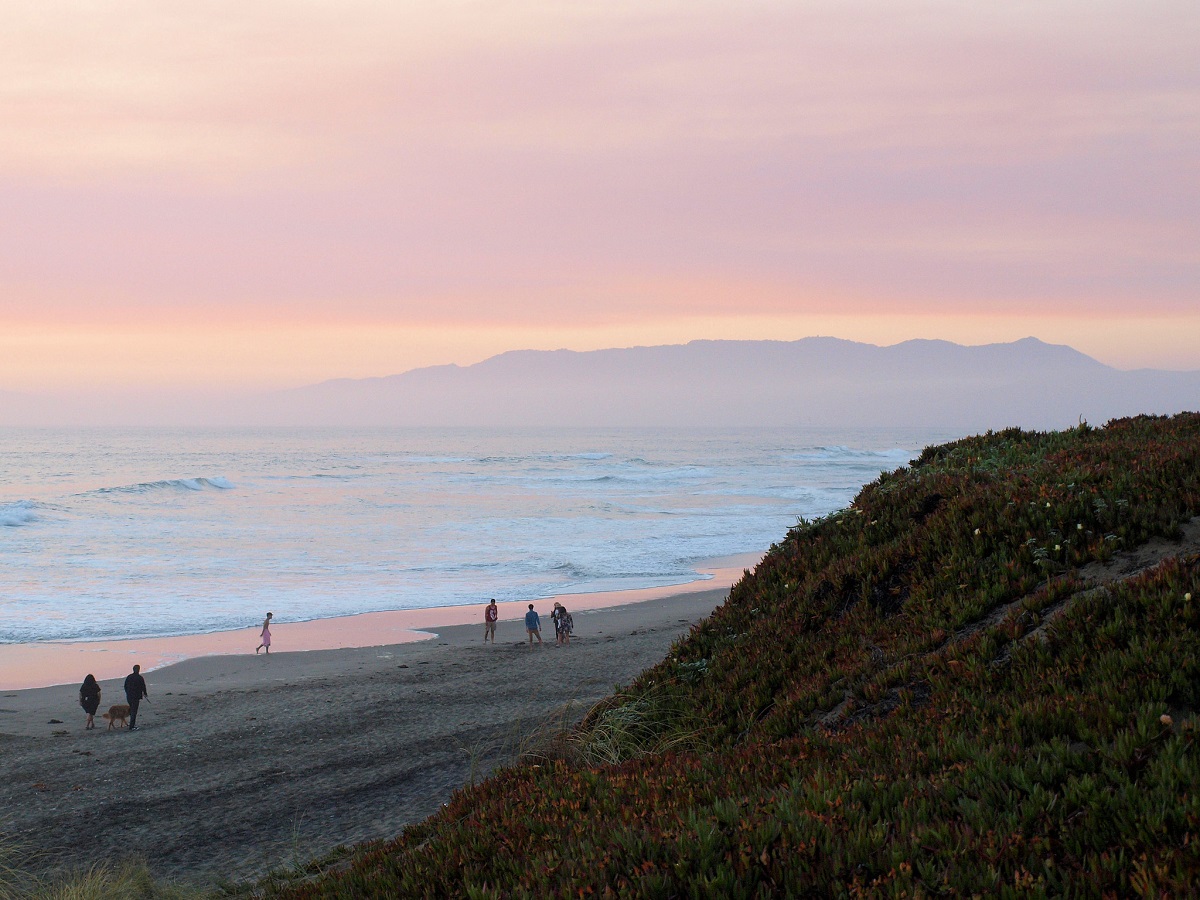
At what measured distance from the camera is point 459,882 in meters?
4.59

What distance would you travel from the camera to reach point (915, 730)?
5102mm

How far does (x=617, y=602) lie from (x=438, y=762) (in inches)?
713

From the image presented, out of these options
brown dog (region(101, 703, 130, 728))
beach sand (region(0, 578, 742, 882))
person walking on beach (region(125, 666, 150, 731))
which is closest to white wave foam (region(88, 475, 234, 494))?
beach sand (region(0, 578, 742, 882))

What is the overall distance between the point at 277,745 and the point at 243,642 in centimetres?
1145

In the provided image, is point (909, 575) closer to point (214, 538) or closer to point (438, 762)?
point (438, 762)

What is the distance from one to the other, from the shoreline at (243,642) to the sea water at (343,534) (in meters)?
0.97

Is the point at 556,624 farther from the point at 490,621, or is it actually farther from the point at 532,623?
the point at 490,621

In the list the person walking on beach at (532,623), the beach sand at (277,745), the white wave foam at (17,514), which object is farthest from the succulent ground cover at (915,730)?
the white wave foam at (17,514)

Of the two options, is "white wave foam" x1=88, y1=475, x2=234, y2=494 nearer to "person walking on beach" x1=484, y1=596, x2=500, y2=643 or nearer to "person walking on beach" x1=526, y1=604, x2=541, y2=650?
"person walking on beach" x1=484, y1=596, x2=500, y2=643

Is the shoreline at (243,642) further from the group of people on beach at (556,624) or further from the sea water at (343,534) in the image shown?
the group of people on beach at (556,624)

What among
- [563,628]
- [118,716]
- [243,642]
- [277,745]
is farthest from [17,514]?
[277,745]

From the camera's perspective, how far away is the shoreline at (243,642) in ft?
68.9

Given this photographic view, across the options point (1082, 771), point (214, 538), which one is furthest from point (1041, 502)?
point (214, 538)

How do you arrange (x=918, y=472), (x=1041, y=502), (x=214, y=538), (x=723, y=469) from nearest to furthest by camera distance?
1. (x=1041, y=502)
2. (x=918, y=472)
3. (x=214, y=538)
4. (x=723, y=469)
